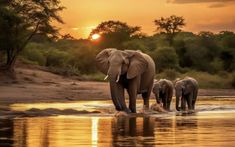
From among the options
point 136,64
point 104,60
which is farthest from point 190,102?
point 104,60

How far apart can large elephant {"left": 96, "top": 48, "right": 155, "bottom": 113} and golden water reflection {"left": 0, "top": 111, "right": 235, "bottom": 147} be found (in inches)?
146

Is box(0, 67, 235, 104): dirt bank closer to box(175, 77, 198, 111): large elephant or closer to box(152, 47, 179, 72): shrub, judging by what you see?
box(175, 77, 198, 111): large elephant

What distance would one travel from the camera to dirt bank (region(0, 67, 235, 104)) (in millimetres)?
39750

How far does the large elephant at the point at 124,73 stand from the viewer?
26.3m

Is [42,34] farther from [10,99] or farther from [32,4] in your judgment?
[10,99]

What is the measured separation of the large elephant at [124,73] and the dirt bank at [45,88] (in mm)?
9730

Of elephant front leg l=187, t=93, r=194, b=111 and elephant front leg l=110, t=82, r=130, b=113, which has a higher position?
elephant front leg l=110, t=82, r=130, b=113

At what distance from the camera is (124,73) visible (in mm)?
27125

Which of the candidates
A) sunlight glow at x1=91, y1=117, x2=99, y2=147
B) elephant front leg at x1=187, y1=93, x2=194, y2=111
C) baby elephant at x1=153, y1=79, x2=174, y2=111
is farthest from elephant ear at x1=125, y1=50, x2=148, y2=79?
elephant front leg at x1=187, y1=93, x2=194, y2=111

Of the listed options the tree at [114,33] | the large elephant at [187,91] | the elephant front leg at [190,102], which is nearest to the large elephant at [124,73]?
the elephant front leg at [190,102]

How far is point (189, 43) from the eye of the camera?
277 ft

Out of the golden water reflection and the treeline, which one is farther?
the treeline

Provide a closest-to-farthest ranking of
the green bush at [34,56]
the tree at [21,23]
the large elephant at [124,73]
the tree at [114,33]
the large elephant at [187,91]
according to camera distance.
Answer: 1. the large elephant at [124,73]
2. the large elephant at [187,91]
3. the tree at [21,23]
4. the green bush at [34,56]
5. the tree at [114,33]

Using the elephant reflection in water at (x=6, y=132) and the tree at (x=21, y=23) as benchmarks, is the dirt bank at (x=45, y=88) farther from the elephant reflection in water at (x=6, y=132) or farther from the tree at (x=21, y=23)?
the elephant reflection in water at (x=6, y=132)
